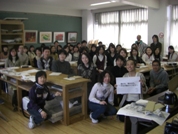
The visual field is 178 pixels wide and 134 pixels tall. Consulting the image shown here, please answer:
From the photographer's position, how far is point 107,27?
31.7 ft

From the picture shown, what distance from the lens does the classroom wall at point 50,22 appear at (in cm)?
823

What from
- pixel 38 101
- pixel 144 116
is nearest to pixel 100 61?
pixel 38 101

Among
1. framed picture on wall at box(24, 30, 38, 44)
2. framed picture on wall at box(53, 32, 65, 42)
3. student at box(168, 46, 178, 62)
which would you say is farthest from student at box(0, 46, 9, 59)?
student at box(168, 46, 178, 62)

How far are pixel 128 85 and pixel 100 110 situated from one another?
66 cm

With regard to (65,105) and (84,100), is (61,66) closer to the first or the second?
(84,100)

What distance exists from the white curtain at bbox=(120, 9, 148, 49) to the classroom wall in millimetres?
2270

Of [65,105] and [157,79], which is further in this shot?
[157,79]

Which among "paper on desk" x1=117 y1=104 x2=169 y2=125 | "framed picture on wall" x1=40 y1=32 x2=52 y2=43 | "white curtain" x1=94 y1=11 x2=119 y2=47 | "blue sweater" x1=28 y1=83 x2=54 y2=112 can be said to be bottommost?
"blue sweater" x1=28 y1=83 x2=54 y2=112

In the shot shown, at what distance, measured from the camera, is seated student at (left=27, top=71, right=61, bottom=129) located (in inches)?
125

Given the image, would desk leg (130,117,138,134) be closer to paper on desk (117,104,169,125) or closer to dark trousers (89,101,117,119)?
paper on desk (117,104,169,125)

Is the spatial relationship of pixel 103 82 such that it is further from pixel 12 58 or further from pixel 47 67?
pixel 12 58

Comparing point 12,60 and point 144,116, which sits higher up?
point 12,60

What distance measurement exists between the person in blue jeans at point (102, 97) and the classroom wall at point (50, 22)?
18.9 feet

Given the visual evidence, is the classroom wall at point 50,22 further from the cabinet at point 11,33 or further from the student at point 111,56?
the student at point 111,56
